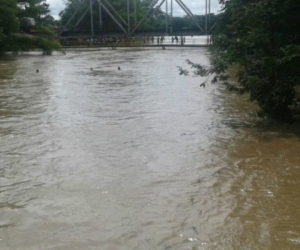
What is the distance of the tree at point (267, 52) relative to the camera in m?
11.5

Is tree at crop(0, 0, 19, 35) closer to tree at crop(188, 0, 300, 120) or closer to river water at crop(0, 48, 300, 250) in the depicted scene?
river water at crop(0, 48, 300, 250)

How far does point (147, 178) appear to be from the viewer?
28.4ft

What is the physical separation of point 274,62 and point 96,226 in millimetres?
6729

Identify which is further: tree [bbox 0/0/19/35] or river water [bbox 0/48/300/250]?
tree [bbox 0/0/19/35]

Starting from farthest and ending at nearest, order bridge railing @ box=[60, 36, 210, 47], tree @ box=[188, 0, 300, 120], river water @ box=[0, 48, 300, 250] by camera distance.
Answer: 1. bridge railing @ box=[60, 36, 210, 47]
2. tree @ box=[188, 0, 300, 120]
3. river water @ box=[0, 48, 300, 250]

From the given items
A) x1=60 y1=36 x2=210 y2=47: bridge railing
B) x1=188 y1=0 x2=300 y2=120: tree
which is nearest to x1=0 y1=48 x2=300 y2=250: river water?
x1=188 y1=0 x2=300 y2=120: tree

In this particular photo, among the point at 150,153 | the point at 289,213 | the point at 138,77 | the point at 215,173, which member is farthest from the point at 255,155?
the point at 138,77

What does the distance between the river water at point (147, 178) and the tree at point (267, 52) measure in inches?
37.8

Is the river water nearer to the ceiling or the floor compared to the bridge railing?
nearer to the floor

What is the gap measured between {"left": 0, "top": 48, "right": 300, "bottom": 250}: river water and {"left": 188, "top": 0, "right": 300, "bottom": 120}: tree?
96cm

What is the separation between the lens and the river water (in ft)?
20.7

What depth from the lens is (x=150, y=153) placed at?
1038 cm

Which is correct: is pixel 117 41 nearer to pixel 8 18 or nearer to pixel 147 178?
pixel 8 18

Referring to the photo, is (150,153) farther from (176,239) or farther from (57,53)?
(57,53)
